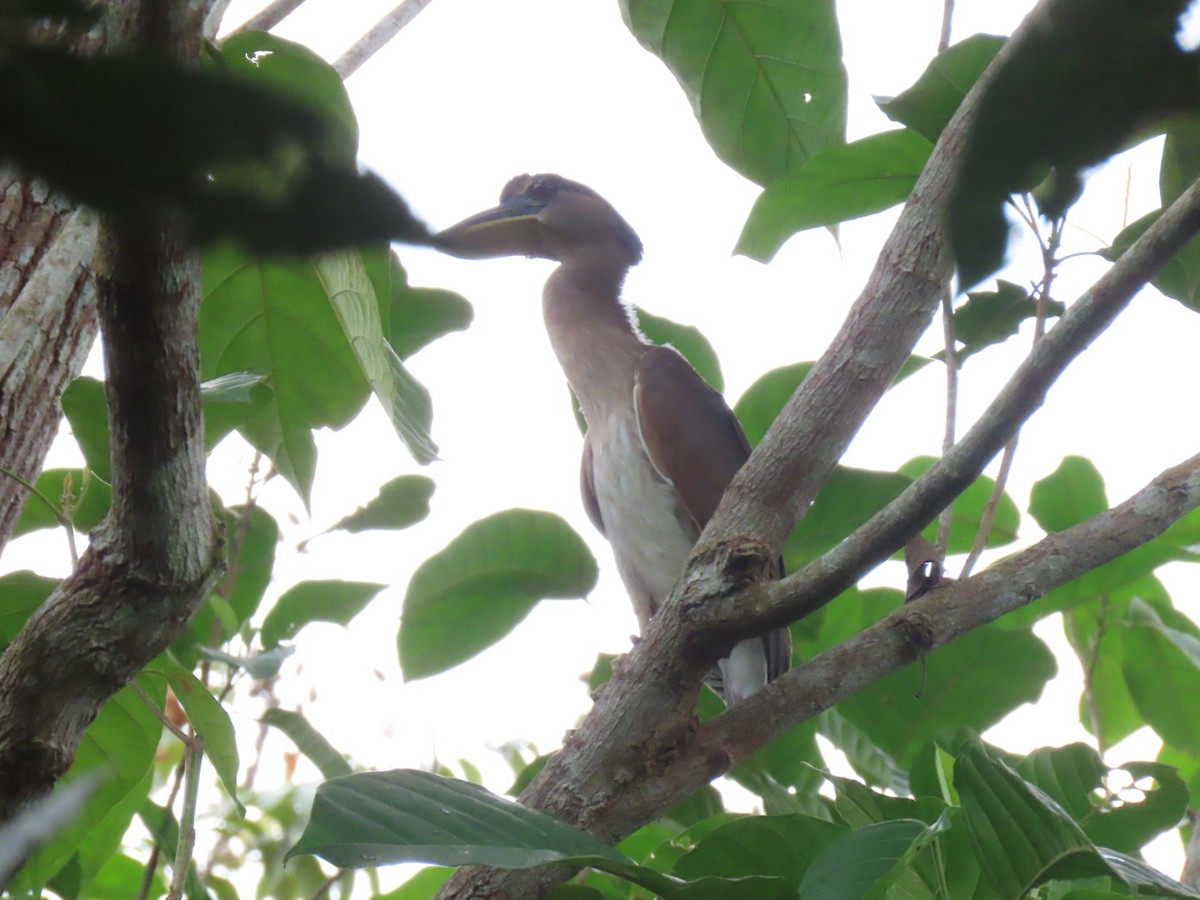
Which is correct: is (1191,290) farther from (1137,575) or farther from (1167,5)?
(1167,5)

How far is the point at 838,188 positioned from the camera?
176cm

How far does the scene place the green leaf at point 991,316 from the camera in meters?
1.77

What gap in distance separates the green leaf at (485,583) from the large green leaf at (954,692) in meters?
0.58

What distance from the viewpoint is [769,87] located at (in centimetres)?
185

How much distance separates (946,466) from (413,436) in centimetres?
70

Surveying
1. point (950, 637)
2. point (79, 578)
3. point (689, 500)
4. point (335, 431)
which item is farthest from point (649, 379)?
point (79, 578)

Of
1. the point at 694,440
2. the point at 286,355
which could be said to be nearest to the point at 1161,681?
the point at 694,440

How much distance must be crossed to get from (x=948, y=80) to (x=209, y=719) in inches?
54.8

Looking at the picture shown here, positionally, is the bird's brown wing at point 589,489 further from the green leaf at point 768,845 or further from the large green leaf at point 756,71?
the green leaf at point 768,845

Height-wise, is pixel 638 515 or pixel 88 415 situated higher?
pixel 638 515

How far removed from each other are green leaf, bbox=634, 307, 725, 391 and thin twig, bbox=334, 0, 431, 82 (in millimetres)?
800

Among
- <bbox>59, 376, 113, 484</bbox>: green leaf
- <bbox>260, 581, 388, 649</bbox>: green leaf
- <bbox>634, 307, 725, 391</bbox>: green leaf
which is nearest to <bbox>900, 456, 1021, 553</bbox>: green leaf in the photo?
<bbox>634, 307, 725, 391</bbox>: green leaf

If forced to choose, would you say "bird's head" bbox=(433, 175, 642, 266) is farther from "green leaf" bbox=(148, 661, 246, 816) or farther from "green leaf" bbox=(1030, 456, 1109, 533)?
"green leaf" bbox=(148, 661, 246, 816)

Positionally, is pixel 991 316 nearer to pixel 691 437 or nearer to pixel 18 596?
pixel 691 437
